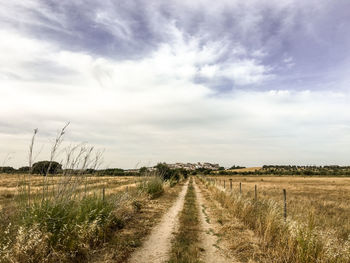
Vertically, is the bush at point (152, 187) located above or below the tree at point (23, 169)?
below

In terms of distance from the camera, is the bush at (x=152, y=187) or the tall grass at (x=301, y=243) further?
the bush at (x=152, y=187)

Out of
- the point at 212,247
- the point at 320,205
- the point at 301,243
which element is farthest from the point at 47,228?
the point at 320,205

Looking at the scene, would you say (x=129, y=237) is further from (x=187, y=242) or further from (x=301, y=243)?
(x=301, y=243)

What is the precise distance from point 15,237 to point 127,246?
2.77m

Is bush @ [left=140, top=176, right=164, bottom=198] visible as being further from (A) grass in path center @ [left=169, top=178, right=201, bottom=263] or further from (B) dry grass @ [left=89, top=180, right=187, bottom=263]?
(A) grass in path center @ [left=169, top=178, right=201, bottom=263]

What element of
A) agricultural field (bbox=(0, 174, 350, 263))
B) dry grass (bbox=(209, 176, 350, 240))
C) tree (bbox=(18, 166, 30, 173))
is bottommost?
dry grass (bbox=(209, 176, 350, 240))

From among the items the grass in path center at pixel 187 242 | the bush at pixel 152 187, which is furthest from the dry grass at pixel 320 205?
the bush at pixel 152 187

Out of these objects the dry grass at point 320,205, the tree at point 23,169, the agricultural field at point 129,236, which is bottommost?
the dry grass at point 320,205

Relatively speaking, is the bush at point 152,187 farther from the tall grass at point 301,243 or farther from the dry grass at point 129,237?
the tall grass at point 301,243

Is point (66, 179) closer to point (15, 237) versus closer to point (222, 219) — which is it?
point (15, 237)

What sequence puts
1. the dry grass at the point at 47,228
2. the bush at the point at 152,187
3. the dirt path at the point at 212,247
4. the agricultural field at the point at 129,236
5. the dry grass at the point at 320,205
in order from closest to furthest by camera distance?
the dry grass at the point at 47,228 < the agricultural field at the point at 129,236 < the dirt path at the point at 212,247 < the dry grass at the point at 320,205 < the bush at the point at 152,187

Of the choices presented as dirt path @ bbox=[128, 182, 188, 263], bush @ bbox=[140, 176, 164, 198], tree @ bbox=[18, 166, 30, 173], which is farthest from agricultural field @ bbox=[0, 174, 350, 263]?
bush @ bbox=[140, 176, 164, 198]

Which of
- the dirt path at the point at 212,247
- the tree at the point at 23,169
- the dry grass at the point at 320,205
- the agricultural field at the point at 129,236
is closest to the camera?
the agricultural field at the point at 129,236

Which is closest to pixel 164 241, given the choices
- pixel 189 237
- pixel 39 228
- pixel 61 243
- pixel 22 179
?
pixel 189 237
